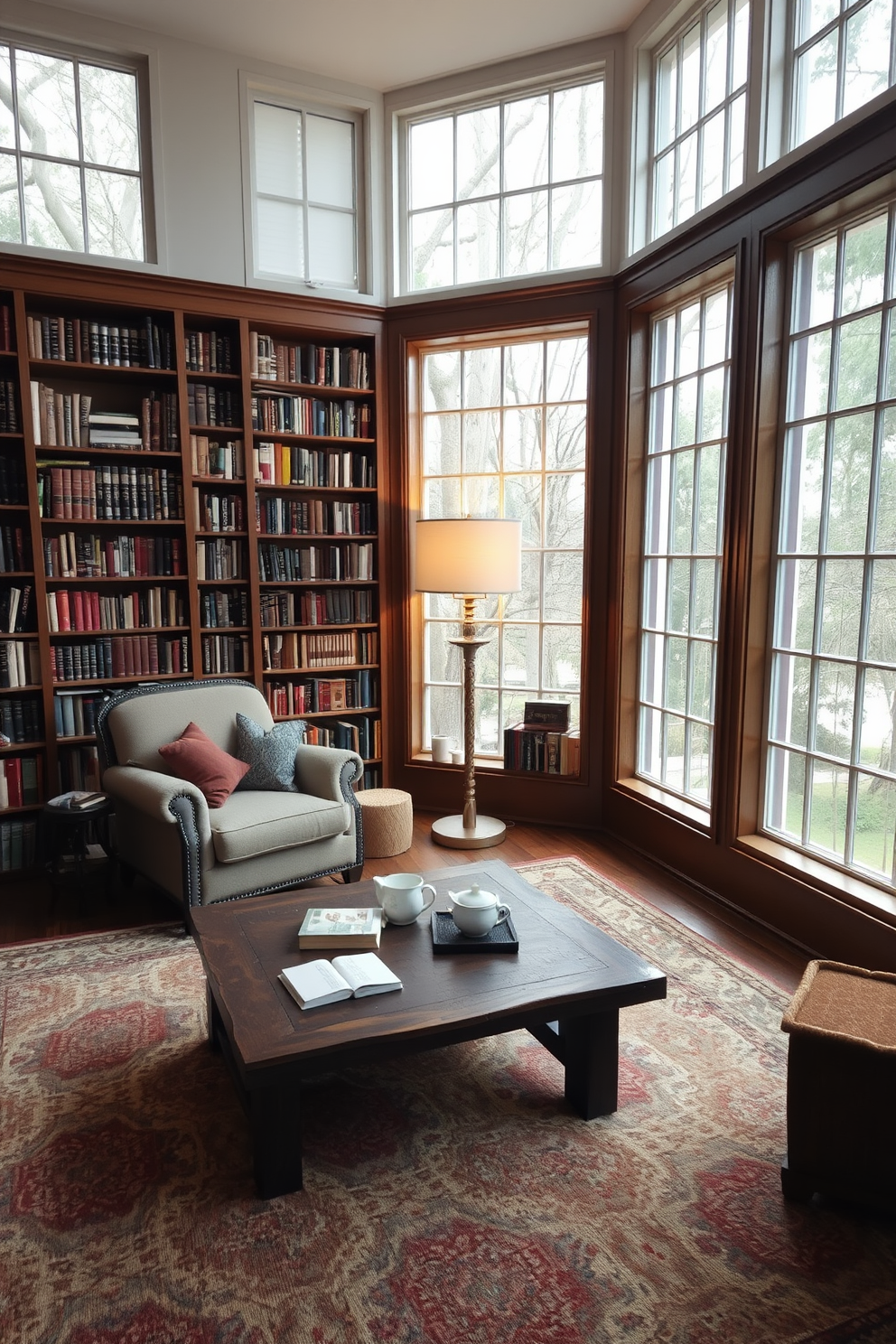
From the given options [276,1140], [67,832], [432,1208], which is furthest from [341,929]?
[67,832]

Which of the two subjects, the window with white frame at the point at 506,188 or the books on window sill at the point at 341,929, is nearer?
the books on window sill at the point at 341,929

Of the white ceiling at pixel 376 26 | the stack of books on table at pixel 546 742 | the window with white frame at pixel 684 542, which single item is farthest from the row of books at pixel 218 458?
the window with white frame at pixel 684 542

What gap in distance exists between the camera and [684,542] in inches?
150

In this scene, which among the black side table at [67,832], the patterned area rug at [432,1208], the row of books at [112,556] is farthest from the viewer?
the row of books at [112,556]

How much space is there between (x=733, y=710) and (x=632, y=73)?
2927 millimetres

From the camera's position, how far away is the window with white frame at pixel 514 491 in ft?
14.2

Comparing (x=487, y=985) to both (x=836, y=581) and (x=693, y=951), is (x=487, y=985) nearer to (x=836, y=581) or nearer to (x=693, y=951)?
(x=693, y=951)

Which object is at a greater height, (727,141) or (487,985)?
(727,141)

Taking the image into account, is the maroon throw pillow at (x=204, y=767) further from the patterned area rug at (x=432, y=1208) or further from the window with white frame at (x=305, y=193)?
the window with white frame at (x=305, y=193)

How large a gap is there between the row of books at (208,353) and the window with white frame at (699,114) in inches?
83.3

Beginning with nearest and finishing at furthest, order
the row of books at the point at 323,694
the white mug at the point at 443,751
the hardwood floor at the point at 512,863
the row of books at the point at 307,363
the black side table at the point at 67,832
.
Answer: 1. the hardwood floor at the point at 512,863
2. the black side table at the point at 67,832
3. the row of books at the point at 307,363
4. the row of books at the point at 323,694
5. the white mug at the point at 443,751

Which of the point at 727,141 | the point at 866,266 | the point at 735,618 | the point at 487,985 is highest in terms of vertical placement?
the point at 727,141

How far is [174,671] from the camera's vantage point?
4.19m

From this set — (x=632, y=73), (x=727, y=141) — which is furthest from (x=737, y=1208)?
(x=632, y=73)
